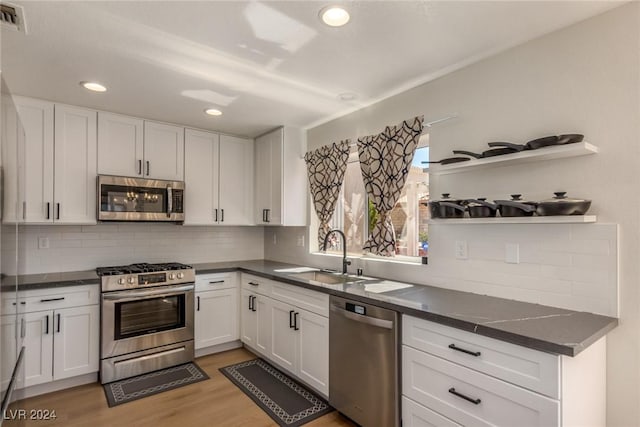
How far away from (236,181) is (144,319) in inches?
68.6

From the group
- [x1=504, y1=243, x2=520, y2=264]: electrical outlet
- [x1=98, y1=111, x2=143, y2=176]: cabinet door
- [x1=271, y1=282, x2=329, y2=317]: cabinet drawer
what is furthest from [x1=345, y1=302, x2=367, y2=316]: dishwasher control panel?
[x1=98, y1=111, x2=143, y2=176]: cabinet door

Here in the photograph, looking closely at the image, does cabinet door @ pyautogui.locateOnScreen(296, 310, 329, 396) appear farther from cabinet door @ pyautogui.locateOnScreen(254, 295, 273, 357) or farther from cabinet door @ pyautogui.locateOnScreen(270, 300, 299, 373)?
cabinet door @ pyautogui.locateOnScreen(254, 295, 273, 357)

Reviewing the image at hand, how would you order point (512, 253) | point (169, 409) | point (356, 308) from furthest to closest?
point (169, 409), point (356, 308), point (512, 253)

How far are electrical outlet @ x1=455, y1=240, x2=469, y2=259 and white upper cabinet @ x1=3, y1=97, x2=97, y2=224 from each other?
10.2ft

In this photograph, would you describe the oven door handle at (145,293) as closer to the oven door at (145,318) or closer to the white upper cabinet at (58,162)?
the oven door at (145,318)

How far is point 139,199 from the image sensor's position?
3.25 meters

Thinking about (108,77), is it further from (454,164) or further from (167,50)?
(454,164)

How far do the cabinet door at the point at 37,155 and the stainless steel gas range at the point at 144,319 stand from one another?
73 cm

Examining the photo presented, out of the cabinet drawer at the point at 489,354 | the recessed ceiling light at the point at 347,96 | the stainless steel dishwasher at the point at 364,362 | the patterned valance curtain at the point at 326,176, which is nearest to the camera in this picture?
Result: the cabinet drawer at the point at 489,354

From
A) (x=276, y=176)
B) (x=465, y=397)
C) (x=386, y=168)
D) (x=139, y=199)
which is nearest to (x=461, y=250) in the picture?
(x=386, y=168)

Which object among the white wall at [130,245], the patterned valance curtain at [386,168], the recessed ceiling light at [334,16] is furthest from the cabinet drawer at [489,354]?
the white wall at [130,245]

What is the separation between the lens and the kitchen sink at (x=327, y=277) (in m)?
2.88

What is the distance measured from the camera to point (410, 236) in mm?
2912

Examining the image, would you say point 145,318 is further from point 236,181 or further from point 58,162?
point 236,181
